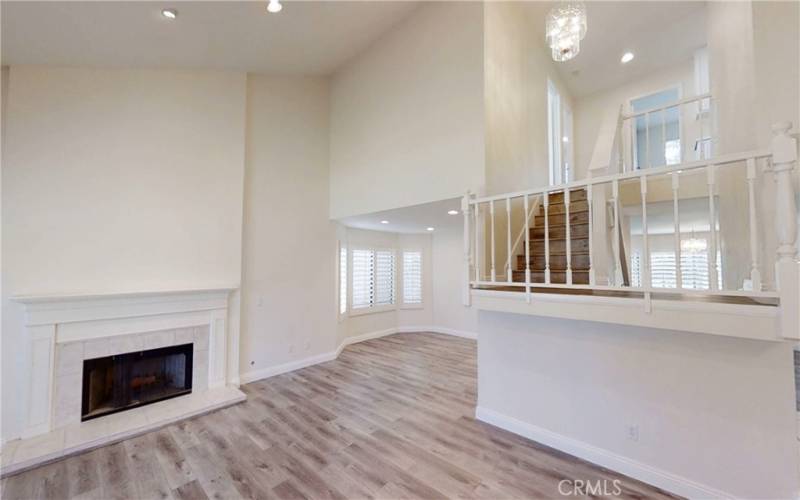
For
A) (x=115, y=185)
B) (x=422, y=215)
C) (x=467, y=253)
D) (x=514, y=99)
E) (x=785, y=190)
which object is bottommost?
(x=467, y=253)

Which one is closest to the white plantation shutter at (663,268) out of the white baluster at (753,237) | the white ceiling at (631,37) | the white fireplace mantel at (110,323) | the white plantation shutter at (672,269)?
the white plantation shutter at (672,269)

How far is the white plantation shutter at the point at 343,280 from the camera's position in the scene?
233 inches

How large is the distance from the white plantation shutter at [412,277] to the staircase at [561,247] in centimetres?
362

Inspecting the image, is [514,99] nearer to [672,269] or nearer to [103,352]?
[672,269]

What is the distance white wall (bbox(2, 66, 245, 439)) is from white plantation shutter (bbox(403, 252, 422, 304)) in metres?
4.06

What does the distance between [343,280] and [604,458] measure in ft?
15.4

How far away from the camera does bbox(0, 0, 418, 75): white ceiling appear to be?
2705mm

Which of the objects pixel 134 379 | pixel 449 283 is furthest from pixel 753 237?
pixel 449 283

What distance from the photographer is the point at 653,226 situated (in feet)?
16.6

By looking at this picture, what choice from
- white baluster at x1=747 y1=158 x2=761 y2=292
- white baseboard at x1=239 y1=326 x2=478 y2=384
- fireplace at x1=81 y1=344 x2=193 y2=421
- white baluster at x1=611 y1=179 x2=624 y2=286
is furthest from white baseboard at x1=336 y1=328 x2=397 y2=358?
white baluster at x1=747 y1=158 x2=761 y2=292

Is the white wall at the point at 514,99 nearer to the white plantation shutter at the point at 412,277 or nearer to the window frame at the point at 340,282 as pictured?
the window frame at the point at 340,282

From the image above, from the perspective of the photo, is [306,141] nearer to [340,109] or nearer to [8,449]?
[340,109]

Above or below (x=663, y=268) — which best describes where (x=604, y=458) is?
below

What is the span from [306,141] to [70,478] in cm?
454
